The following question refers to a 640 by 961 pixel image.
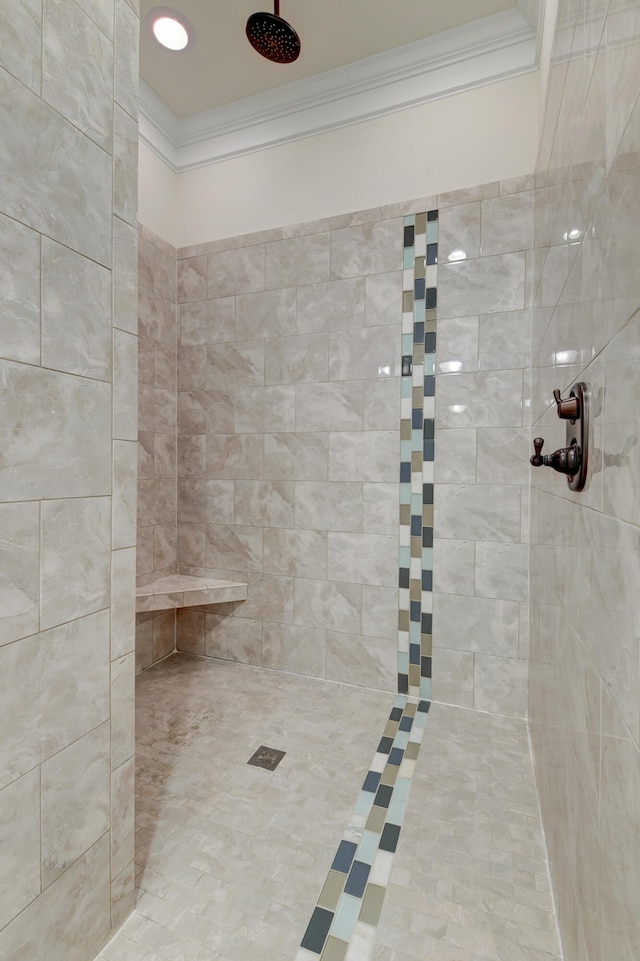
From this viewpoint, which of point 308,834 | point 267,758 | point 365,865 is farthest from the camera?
point 267,758

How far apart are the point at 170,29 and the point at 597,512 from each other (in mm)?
2534

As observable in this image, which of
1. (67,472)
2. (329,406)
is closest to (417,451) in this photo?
(329,406)

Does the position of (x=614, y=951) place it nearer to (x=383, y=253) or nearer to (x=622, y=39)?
(x=622, y=39)

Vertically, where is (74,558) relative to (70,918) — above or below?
above

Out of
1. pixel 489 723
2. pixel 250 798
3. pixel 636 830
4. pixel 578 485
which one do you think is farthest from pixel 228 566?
pixel 636 830

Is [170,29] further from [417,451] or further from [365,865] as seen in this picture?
[365,865]

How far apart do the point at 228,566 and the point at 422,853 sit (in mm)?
1551

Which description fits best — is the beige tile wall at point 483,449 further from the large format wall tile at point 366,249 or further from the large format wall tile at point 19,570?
the large format wall tile at point 19,570

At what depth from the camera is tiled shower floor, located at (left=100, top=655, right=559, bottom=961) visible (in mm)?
1029

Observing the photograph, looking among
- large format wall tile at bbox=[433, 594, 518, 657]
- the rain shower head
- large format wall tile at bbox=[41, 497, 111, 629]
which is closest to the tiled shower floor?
large format wall tile at bbox=[433, 594, 518, 657]

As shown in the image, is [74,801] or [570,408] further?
[74,801]

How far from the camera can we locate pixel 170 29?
1.91 meters

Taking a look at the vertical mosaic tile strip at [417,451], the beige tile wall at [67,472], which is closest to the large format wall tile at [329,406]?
the vertical mosaic tile strip at [417,451]

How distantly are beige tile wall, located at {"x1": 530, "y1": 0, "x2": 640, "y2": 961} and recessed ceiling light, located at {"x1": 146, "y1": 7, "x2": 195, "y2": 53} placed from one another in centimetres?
155
